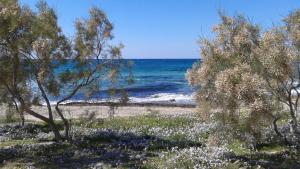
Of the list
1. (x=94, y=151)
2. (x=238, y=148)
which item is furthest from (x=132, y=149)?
(x=238, y=148)

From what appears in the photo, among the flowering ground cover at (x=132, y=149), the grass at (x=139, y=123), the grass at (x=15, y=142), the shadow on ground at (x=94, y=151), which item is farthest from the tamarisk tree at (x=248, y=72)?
the grass at (x=15, y=142)

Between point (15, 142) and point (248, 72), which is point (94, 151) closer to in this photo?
point (15, 142)

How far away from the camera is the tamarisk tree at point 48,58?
67.9 feet

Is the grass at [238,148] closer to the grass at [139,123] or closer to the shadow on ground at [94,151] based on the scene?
the shadow on ground at [94,151]

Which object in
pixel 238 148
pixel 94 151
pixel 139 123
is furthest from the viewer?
pixel 139 123

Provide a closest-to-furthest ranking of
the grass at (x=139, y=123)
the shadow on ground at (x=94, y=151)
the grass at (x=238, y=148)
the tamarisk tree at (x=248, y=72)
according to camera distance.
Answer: the tamarisk tree at (x=248, y=72) < the shadow on ground at (x=94, y=151) < the grass at (x=238, y=148) < the grass at (x=139, y=123)

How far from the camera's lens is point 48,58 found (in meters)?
21.6

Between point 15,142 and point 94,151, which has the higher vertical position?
point 15,142

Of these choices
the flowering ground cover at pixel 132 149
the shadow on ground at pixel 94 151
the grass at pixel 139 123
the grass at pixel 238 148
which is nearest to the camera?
the flowering ground cover at pixel 132 149

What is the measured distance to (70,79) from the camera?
2270 centimetres

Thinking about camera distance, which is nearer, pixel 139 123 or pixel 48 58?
pixel 48 58

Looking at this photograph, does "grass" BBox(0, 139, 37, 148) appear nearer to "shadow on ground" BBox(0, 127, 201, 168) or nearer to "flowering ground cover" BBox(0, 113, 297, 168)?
"flowering ground cover" BBox(0, 113, 297, 168)

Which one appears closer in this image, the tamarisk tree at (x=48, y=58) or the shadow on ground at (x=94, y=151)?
the shadow on ground at (x=94, y=151)

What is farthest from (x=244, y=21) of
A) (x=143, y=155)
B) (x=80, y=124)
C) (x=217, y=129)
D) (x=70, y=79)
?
(x=80, y=124)
